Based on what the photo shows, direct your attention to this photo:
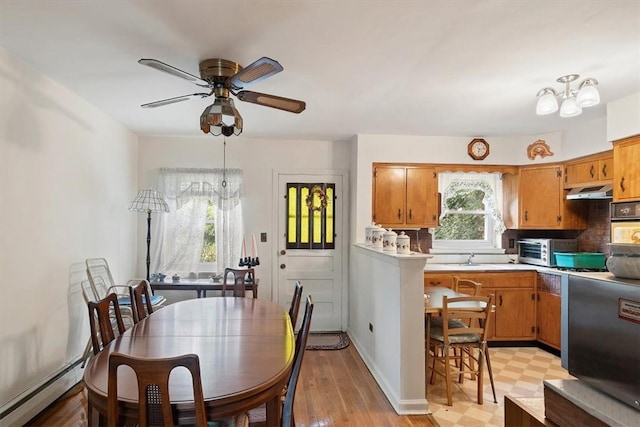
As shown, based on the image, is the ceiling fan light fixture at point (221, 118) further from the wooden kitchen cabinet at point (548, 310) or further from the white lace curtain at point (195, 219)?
the wooden kitchen cabinet at point (548, 310)

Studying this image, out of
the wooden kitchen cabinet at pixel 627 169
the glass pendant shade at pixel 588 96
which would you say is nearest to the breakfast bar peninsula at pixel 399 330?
the glass pendant shade at pixel 588 96

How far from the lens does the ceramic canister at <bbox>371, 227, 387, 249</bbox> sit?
3472 mm

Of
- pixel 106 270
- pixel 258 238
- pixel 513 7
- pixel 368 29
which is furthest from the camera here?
pixel 258 238

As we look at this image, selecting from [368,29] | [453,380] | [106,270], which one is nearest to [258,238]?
[106,270]

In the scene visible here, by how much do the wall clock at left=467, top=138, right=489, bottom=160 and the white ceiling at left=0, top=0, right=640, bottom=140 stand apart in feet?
3.39

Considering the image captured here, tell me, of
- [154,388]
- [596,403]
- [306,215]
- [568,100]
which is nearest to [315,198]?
[306,215]

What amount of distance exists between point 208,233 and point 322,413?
8.64 ft

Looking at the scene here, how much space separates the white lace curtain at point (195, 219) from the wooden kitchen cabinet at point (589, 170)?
3880 mm

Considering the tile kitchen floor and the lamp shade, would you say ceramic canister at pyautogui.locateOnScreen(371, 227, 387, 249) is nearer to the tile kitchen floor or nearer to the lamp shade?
the tile kitchen floor

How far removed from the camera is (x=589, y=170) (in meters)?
3.87

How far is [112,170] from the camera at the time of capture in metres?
3.81

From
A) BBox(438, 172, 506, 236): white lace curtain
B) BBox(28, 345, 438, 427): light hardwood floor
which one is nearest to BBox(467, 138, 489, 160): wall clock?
BBox(438, 172, 506, 236): white lace curtain

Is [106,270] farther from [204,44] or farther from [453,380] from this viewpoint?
[453,380]

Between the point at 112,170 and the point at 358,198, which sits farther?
the point at 358,198
